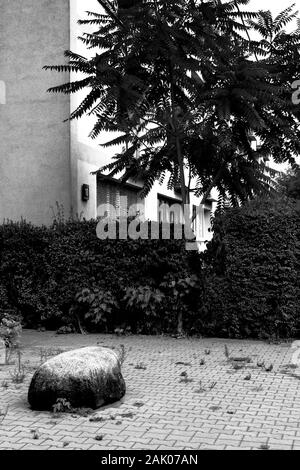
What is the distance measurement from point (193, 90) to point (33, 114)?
16.0 feet

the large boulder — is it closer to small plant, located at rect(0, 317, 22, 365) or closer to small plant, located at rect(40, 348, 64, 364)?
small plant, located at rect(40, 348, 64, 364)

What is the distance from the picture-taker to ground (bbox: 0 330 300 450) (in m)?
5.23

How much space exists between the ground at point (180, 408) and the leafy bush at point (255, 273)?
3.07 ft

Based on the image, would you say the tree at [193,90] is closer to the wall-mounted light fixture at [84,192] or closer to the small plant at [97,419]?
the wall-mounted light fixture at [84,192]

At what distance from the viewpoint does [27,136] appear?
14469 millimetres

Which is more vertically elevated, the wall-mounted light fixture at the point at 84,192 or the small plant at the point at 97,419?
the wall-mounted light fixture at the point at 84,192

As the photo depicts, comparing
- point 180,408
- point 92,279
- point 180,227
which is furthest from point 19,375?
point 180,227

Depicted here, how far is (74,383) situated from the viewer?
6.25 m

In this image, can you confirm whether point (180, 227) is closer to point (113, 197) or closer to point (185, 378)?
point (185, 378)

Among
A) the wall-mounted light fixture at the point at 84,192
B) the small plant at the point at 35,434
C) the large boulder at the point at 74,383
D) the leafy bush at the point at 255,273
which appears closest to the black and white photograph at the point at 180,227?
the leafy bush at the point at 255,273

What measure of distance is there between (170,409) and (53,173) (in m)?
8.80

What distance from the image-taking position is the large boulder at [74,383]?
6.25 metres

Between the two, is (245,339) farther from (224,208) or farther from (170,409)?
(170,409)
